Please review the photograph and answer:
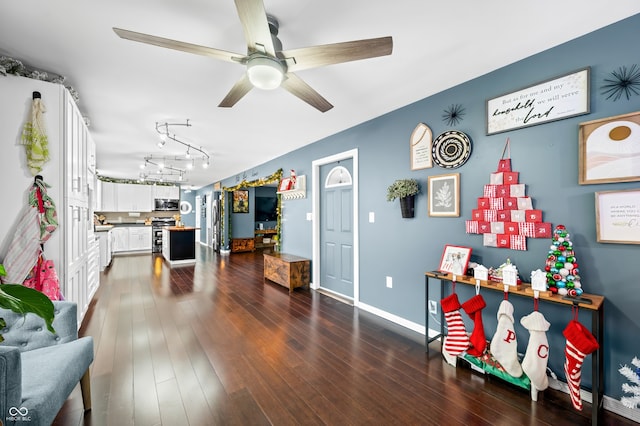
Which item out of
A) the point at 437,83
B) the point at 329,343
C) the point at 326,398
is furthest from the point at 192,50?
the point at 329,343

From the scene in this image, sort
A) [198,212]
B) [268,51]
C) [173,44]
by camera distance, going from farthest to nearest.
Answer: [198,212] → [268,51] → [173,44]

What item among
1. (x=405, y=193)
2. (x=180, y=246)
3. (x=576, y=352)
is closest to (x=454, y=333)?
(x=576, y=352)

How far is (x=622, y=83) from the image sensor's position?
1764mm

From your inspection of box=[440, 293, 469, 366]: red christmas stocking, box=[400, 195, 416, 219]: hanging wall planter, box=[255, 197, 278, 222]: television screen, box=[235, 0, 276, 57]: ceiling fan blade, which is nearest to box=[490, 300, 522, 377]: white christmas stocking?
box=[440, 293, 469, 366]: red christmas stocking

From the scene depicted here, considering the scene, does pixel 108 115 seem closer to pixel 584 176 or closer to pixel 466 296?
pixel 466 296

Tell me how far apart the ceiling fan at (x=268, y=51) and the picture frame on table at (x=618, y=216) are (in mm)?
1765

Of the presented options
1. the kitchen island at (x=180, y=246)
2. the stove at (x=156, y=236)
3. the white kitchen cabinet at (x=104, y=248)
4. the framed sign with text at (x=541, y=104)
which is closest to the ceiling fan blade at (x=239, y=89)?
the framed sign with text at (x=541, y=104)

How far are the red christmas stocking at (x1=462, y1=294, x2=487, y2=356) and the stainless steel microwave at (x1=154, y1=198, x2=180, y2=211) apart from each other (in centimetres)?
1002

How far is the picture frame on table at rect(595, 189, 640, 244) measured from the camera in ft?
5.55

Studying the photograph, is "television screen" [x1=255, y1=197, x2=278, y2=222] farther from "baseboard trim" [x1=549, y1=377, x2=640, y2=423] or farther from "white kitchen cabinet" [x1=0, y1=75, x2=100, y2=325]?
"baseboard trim" [x1=549, y1=377, x2=640, y2=423]

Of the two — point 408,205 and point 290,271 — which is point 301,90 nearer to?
point 408,205

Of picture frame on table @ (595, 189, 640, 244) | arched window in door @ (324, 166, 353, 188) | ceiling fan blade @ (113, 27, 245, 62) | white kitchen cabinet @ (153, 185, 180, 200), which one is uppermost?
ceiling fan blade @ (113, 27, 245, 62)

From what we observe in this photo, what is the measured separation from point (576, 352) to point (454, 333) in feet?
2.52

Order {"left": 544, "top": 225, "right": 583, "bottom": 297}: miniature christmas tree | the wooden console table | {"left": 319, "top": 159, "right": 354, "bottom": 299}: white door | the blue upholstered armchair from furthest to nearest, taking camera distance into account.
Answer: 1. {"left": 319, "top": 159, "right": 354, "bottom": 299}: white door
2. {"left": 544, "top": 225, "right": 583, "bottom": 297}: miniature christmas tree
3. the wooden console table
4. the blue upholstered armchair
